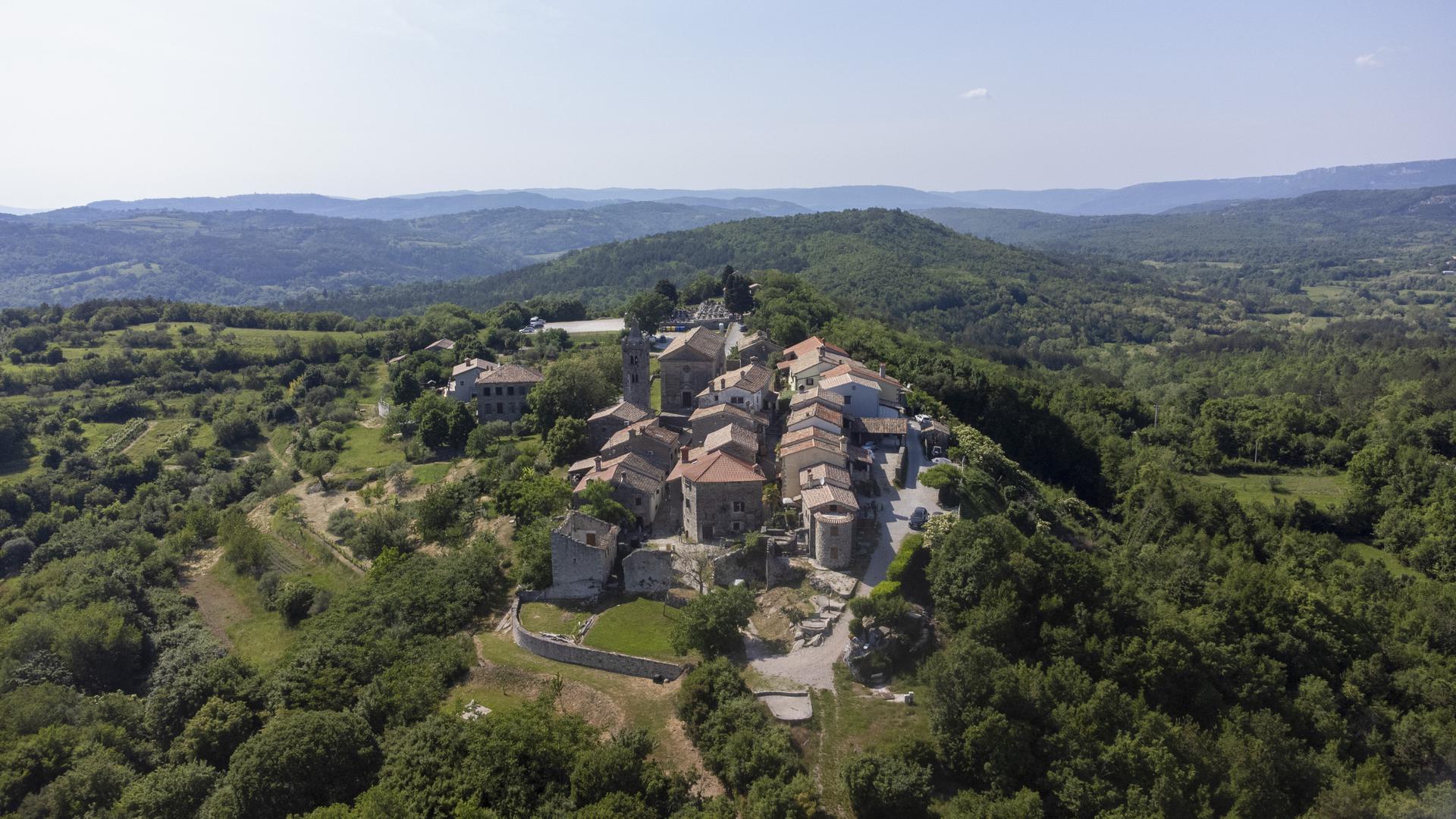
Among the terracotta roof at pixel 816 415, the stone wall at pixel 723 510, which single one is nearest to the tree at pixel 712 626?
the stone wall at pixel 723 510

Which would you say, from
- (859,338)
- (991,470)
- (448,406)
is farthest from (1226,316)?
(448,406)

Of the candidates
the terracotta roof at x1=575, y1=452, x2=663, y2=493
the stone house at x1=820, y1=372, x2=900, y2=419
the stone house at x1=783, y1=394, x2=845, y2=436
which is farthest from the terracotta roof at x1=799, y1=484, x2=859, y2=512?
the stone house at x1=820, y1=372, x2=900, y2=419

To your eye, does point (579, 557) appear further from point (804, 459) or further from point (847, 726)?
point (847, 726)

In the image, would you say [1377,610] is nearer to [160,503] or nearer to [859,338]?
[859,338]

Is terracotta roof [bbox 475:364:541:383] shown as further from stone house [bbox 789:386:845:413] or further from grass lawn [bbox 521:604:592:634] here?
grass lawn [bbox 521:604:592:634]

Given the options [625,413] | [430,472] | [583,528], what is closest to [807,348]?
[625,413]

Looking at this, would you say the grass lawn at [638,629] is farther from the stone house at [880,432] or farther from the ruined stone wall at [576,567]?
the stone house at [880,432]
